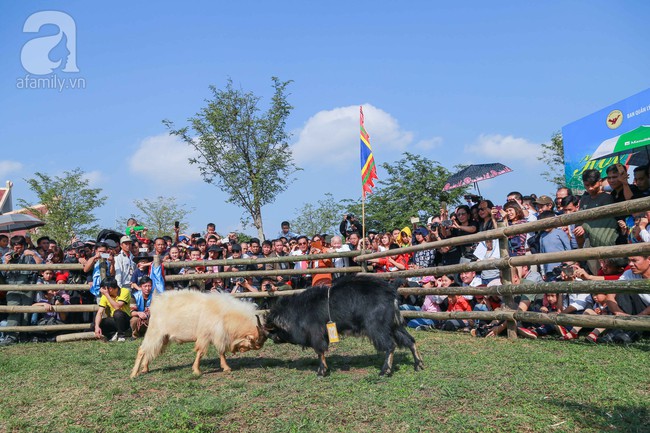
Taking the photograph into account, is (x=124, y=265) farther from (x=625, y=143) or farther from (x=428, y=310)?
(x=625, y=143)

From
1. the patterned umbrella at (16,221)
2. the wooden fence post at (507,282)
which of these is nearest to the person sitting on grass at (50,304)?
the patterned umbrella at (16,221)

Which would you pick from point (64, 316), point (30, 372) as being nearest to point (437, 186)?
point (64, 316)

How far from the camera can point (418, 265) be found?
1020cm

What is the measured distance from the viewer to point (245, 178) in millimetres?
22219

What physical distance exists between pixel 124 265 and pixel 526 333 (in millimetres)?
7262

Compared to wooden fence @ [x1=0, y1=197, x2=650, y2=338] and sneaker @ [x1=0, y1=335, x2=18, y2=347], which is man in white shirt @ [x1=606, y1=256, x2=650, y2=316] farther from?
sneaker @ [x1=0, y1=335, x2=18, y2=347]

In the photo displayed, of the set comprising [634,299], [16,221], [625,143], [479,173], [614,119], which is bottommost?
[634,299]

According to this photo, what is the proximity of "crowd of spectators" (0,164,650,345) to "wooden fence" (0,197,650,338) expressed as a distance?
0.62 ft

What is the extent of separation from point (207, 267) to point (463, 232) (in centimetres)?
549

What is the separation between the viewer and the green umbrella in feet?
39.5

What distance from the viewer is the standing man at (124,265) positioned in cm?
1016

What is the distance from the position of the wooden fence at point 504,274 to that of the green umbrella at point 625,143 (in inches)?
227

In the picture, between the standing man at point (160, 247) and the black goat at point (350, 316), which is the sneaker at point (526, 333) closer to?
the black goat at point (350, 316)

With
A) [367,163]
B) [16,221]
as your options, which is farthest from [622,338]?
[16,221]
